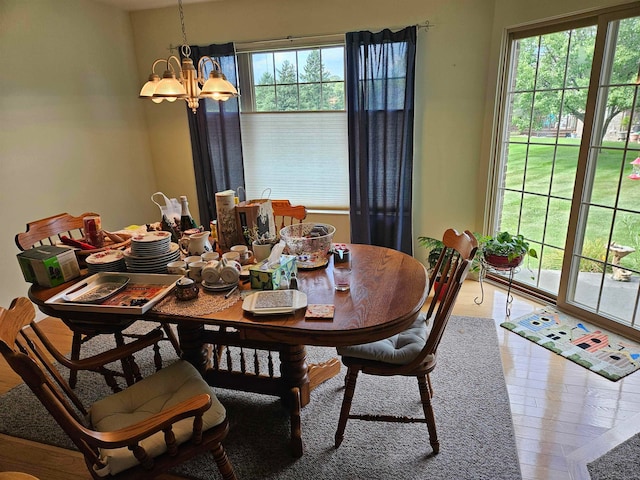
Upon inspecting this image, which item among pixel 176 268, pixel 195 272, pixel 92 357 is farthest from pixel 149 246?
pixel 92 357

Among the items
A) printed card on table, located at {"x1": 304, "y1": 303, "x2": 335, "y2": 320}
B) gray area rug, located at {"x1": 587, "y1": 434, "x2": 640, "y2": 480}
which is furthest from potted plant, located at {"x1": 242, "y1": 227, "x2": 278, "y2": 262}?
gray area rug, located at {"x1": 587, "y1": 434, "x2": 640, "y2": 480}

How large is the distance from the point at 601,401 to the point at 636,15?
2.26 metres

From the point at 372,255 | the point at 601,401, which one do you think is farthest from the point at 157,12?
the point at 601,401

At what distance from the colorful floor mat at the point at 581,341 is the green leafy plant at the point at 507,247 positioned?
47cm

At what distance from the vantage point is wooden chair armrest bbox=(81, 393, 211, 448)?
1.15 metres

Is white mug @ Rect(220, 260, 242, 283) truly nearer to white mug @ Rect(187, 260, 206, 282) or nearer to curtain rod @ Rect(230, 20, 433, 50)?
white mug @ Rect(187, 260, 206, 282)

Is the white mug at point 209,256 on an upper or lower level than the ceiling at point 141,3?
lower

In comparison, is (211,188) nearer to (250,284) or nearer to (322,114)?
(322,114)

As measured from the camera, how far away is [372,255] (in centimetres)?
211

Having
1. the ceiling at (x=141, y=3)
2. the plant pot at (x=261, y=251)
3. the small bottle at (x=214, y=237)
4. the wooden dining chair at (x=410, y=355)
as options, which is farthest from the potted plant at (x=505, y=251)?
the ceiling at (x=141, y=3)

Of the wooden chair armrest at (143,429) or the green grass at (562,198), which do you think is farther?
the green grass at (562,198)

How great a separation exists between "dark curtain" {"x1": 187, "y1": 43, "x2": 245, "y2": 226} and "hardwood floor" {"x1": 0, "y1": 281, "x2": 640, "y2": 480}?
88.1 inches

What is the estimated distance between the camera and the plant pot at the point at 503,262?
3.01 meters

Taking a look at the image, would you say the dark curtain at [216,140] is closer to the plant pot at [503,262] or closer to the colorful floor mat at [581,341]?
the plant pot at [503,262]
